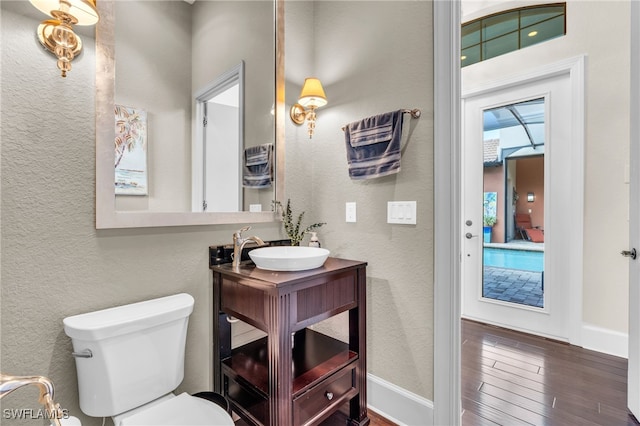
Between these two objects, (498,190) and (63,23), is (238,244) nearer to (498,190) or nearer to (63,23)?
(63,23)

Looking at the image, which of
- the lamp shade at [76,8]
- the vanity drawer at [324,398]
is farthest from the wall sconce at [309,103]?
the vanity drawer at [324,398]

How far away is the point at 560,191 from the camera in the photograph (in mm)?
2574

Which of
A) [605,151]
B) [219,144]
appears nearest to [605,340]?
[605,151]

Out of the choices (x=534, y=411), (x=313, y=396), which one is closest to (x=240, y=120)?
(x=313, y=396)

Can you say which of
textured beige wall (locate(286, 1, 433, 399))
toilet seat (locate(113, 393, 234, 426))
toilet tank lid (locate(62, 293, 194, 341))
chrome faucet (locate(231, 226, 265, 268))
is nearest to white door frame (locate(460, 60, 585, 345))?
textured beige wall (locate(286, 1, 433, 399))

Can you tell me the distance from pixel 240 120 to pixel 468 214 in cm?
243

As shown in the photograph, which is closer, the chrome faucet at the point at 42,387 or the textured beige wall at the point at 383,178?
the chrome faucet at the point at 42,387

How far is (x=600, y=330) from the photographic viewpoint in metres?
2.36

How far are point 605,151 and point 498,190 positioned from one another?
803mm

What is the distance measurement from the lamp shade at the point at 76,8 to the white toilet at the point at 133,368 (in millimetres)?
1102

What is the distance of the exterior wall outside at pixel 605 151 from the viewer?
2.27 meters

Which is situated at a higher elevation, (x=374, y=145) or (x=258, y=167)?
(x=374, y=145)

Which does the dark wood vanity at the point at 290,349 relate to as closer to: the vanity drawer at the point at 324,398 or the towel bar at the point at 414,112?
the vanity drawer at the point at 324,398

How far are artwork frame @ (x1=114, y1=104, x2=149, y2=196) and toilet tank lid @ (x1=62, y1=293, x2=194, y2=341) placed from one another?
1.57ft
